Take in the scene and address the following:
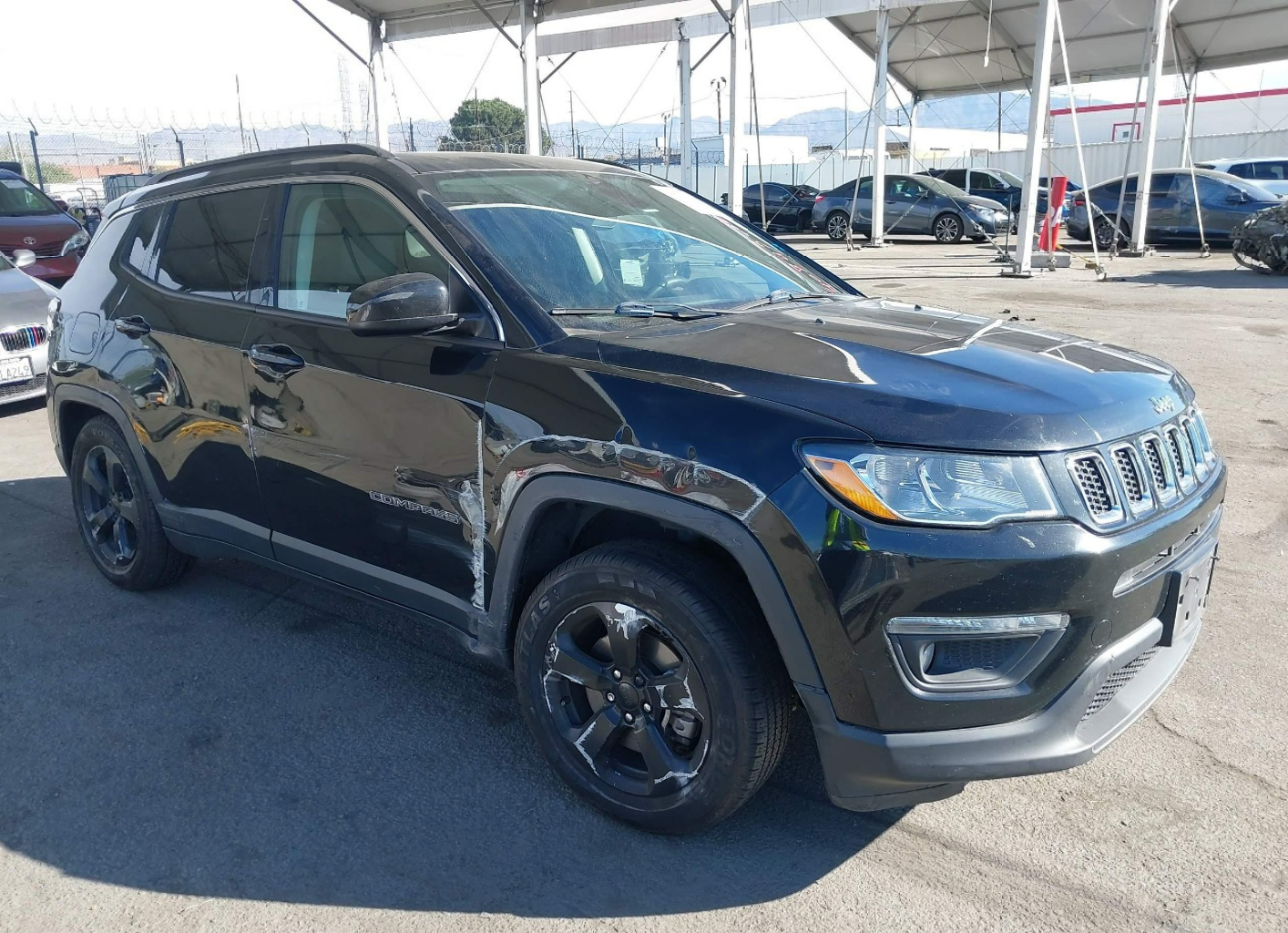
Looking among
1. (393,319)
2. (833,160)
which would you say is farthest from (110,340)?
(833,160)

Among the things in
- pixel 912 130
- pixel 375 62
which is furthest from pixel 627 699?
pixel 912 130

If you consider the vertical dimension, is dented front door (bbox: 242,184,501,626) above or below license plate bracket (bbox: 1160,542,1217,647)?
above

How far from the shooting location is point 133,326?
415 cm

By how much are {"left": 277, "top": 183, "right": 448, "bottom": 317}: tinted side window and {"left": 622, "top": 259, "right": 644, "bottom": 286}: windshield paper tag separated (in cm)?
61

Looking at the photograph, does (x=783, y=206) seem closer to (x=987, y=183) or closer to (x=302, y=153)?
(x=987, y=183)

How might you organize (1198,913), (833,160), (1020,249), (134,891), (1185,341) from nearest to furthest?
(1198,913)
(134,891)
(1185,341)
(1020,249)
(833,160)

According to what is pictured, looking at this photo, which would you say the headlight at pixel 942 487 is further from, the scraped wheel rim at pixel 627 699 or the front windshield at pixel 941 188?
the front windshield at pixel 941 188

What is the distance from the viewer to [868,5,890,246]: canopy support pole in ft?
73.2

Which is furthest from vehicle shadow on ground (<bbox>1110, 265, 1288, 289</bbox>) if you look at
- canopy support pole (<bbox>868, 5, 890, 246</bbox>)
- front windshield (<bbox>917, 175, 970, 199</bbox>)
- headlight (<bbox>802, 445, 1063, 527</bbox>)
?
headlight (<bbox>802, 445, 1063, 527</bbox>)

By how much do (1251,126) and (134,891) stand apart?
50.0 meters

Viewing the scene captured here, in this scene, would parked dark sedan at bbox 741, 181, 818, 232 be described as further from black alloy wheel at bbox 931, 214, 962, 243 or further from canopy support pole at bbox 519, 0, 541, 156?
canopy support pole at bbox 519, 0, 541, 156

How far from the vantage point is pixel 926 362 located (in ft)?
8.78

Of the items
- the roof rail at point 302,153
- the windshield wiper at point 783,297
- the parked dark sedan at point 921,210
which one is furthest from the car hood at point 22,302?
the parked dark sedan at point 921,210

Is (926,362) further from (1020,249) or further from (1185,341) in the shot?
(1020,249)
